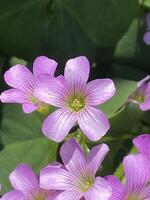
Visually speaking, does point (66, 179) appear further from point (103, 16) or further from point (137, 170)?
point (103, 16)

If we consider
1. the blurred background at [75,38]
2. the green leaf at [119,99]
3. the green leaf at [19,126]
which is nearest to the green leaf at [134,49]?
the blurred background at [75,38]

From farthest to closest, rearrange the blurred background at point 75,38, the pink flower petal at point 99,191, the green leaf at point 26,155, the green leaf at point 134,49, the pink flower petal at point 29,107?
the green leaf at point 134,49
the blurred background at point 75,38
the green leaf at point 26,155
the pink flower petal at point 29,107
the pink flower petal at point 99,191

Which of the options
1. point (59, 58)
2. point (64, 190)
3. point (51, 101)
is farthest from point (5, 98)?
point (59, 58)

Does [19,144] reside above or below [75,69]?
below

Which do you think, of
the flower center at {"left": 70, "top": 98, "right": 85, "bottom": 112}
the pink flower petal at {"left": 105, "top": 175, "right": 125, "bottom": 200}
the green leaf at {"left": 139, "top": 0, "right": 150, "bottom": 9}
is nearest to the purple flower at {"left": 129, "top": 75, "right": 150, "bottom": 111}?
the flower center at {"left": 70, "top": 98, "right": 85, "bottom": 112}

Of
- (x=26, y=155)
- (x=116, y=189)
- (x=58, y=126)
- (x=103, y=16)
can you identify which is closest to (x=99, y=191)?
(x=116, y=189)

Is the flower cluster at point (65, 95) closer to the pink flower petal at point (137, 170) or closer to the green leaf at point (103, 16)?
the pink flower petal at point (137, 170)

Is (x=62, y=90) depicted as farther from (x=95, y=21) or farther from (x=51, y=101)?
(x=95, y=21)
